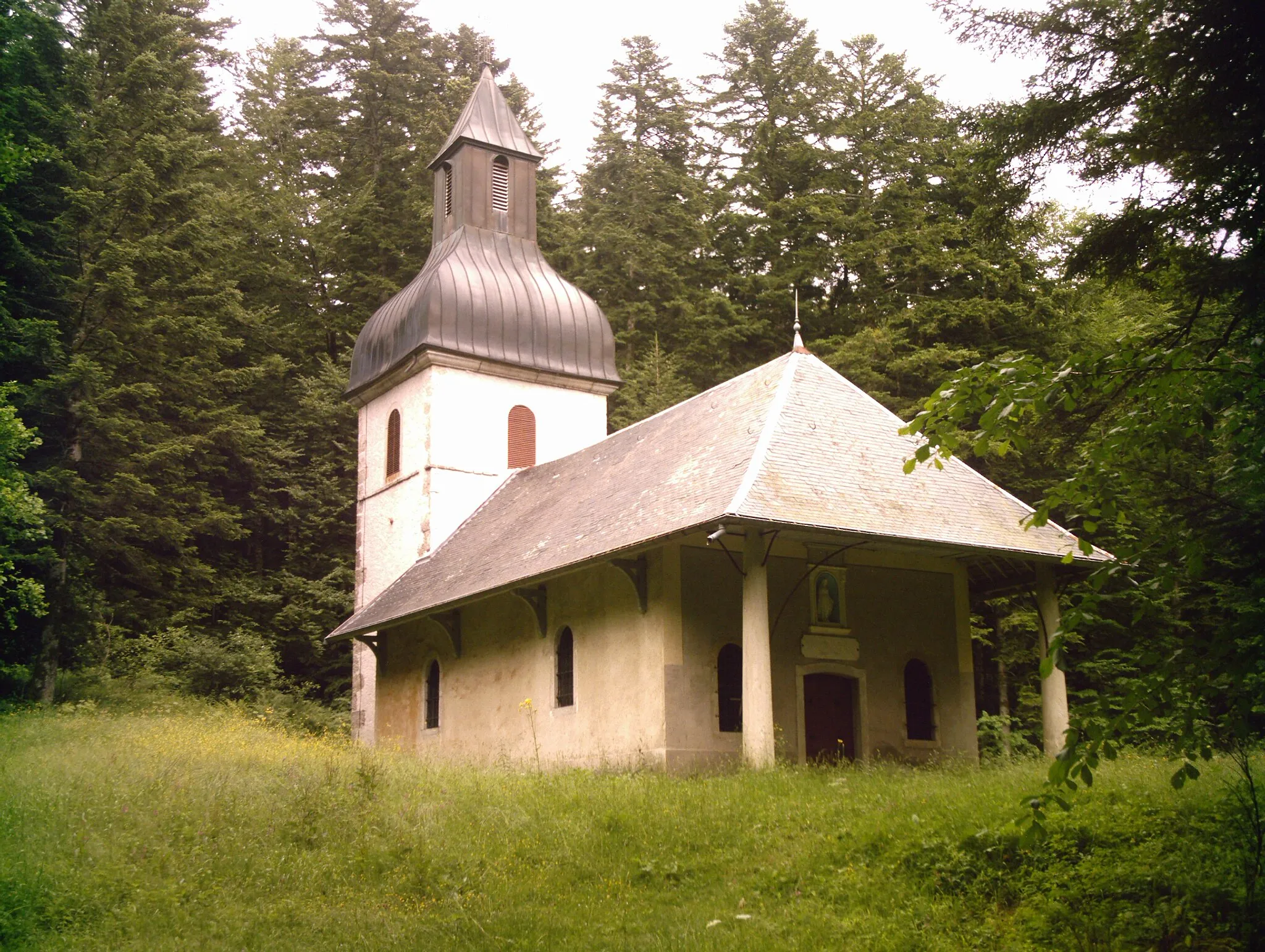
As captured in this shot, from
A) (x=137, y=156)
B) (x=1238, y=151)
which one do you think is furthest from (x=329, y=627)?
(x=1238, y=151)

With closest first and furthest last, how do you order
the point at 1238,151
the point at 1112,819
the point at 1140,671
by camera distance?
the point at 1238,151 < the point at 1112,819 < the point at 1140,671

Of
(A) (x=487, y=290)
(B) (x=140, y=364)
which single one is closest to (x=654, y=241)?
(A) (x=487, y=290)

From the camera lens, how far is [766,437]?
16703 mm

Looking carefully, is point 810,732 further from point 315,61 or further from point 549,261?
point 315,61

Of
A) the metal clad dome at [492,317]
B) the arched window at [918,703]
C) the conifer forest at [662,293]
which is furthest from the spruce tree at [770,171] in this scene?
the arched window at [918,703]

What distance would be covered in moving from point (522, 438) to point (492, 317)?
2.59 meters

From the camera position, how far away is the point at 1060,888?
9.34 meters

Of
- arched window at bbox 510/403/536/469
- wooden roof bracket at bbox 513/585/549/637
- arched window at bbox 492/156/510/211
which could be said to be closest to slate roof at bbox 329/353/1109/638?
wooden roof bracket at bbox 513/585/549/637

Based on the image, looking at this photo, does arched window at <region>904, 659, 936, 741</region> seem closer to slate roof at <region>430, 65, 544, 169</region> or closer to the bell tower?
the bell tower

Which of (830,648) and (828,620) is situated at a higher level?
(828,620)

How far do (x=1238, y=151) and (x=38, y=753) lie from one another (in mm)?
14264

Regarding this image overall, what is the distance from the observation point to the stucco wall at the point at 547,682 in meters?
16.7

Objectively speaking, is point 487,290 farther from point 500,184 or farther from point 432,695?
point 432,695

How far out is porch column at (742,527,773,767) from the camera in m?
14.6
